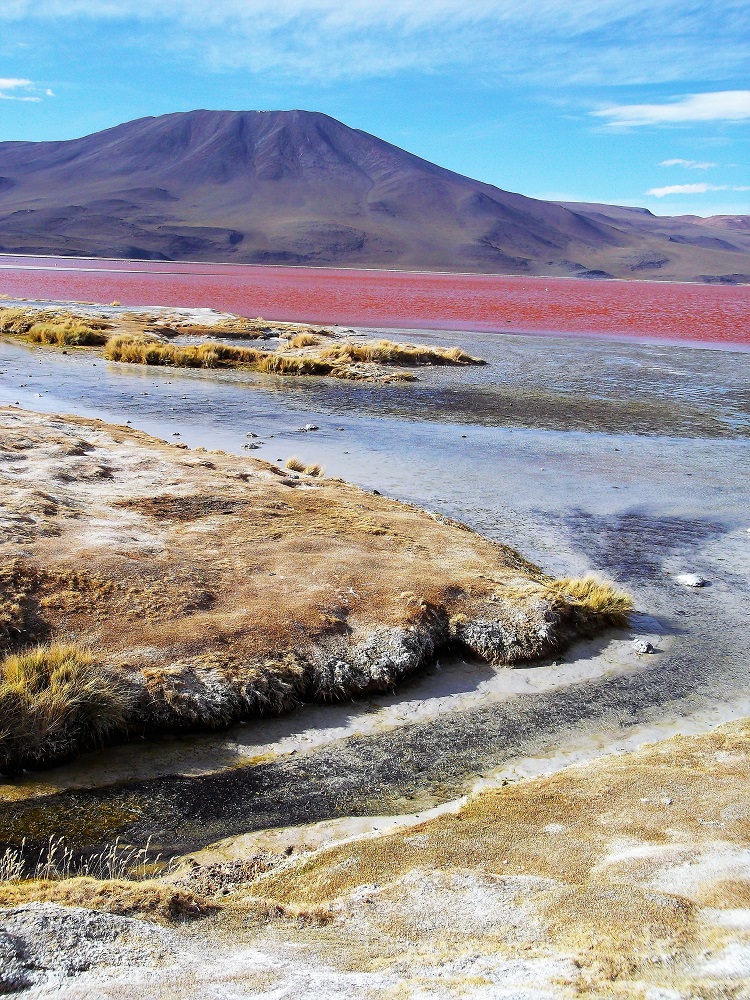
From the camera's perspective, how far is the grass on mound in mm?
5789

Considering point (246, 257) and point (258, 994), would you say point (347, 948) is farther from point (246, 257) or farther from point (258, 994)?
point (246, 257)

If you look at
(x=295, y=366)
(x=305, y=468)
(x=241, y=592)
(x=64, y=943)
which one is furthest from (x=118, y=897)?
(x=295, y=366)

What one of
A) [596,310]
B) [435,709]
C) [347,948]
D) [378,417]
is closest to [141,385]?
[378,417]

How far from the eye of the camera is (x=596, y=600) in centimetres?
860

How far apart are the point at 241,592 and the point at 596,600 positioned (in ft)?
11.6

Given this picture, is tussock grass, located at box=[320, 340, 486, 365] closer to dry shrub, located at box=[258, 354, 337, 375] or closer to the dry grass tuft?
dry shrub, located at box=[258, 354, 337, 375]

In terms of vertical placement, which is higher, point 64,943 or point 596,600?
point 64,943

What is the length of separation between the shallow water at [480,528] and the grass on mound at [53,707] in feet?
0.63

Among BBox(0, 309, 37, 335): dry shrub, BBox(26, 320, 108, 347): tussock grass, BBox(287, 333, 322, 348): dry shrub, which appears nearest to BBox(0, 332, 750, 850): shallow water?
BBox(26, 320, 108, 347): tussock grass

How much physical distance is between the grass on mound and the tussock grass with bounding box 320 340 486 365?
2323 cm

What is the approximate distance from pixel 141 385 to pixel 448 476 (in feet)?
41.0

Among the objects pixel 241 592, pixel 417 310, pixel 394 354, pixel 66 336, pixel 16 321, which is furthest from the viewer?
pixel 417 310

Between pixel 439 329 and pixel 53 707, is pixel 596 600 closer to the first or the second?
pixel 53 707

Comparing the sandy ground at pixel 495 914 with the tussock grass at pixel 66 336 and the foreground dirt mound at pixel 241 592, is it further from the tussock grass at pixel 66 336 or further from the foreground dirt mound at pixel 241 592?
the tussock grass at pixel 66 336
